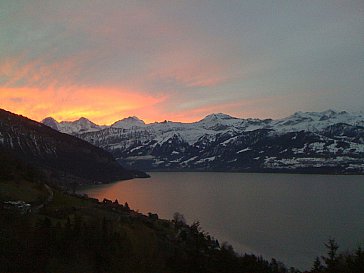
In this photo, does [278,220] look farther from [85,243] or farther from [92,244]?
[85,243]

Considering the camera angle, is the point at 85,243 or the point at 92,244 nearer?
the point at 85,243

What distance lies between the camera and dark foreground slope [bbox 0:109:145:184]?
16662cm

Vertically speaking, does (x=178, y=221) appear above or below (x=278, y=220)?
above

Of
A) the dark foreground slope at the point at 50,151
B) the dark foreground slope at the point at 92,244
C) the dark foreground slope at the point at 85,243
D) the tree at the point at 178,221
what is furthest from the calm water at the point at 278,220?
the dark foreground slope at the point at 50,151

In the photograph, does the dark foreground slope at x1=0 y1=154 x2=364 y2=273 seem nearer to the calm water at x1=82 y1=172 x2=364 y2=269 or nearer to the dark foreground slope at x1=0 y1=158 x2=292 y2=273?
the dark foreground slope at x1=0 y1=158 x2=292 y2=273

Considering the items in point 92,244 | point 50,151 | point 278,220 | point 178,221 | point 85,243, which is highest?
point 50,151

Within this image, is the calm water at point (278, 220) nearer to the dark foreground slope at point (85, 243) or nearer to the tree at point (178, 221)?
the tree at point (178, 221)

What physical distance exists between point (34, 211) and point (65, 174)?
12841cm

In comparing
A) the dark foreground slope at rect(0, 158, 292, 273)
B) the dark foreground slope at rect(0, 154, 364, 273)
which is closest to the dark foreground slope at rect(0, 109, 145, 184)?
the dark foreground slope at rect(0, 158, 292, 273)

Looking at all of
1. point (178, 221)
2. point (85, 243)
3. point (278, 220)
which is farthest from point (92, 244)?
point (278, 220)

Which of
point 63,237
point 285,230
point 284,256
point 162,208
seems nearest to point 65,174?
point 162,208

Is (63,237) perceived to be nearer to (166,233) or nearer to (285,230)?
(166,233)

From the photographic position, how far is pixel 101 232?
3659 centimetres

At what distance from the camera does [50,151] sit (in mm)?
180875
